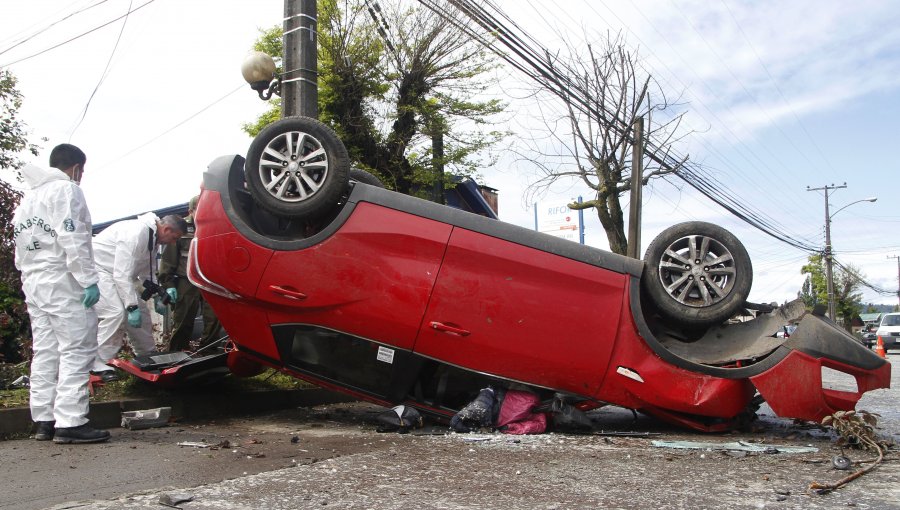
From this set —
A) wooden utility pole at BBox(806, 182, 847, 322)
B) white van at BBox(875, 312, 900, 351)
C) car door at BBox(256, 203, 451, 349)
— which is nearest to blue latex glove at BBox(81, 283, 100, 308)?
car door at BBox(256, 203, 451, 349)

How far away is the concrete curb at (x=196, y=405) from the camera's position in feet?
14.7

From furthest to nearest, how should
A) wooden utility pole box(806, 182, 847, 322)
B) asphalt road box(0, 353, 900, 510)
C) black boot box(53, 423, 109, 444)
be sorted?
wooden utility pole box(806, 182, 847, 322) → black boot box(53, 423, 109, 444) → asphalt road box(0, 353, 900, 510)

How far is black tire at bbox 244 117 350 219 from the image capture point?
4.64m

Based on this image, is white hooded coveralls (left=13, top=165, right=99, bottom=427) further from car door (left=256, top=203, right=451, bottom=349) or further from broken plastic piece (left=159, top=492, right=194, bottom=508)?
broken plastic piece (left=159, top=492, right=194, bottom=508)

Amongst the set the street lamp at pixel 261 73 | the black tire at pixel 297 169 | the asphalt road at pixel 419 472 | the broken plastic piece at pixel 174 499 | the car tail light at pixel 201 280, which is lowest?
the asphalt road at pixel 419 472

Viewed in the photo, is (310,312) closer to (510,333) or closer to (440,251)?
(440,251)

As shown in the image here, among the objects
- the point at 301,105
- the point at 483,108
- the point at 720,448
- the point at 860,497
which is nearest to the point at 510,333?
the point at 720,448

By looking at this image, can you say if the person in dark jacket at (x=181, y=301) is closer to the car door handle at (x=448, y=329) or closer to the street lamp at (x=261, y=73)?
the street lamp at (x=261, y=73)

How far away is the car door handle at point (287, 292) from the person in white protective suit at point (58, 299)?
1.09 m

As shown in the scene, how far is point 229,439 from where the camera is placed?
4.52 m

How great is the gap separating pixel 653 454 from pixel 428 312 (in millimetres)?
1632

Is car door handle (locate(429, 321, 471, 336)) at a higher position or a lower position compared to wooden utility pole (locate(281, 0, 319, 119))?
lower

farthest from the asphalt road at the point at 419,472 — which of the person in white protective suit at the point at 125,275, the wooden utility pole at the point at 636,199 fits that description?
the wooden utility pole at the point at 636,199

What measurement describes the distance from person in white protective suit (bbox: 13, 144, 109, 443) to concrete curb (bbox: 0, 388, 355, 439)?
165 millimetres
